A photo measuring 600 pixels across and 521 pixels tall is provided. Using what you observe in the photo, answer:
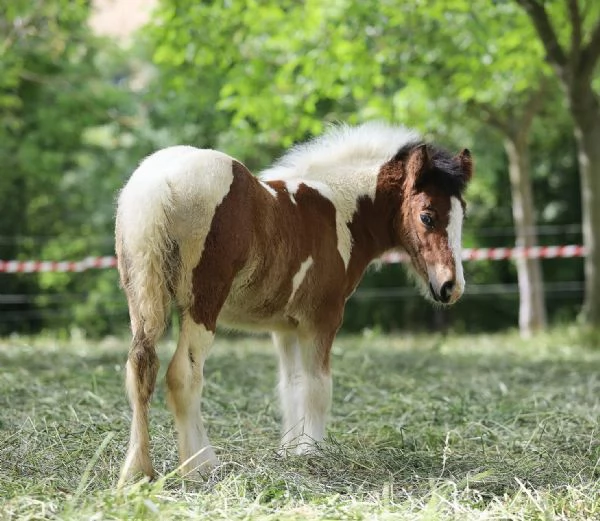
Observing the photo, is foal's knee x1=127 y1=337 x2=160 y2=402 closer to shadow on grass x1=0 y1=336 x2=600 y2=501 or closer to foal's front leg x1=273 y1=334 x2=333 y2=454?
shadow on grass x1=0 y1=336 x2=600 y2=501

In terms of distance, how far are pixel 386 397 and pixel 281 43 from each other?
5.25 m

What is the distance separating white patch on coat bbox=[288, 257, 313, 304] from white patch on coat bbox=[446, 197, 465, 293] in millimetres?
755

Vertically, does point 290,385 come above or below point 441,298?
below

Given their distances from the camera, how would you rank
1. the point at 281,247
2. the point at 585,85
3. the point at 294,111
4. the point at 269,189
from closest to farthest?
the point at 281,247, the point at 269,189, the point at 585,85, the point at 294,111

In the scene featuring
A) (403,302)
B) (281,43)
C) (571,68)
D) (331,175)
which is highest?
(281,43)

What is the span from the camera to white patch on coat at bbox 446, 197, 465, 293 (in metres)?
4.84

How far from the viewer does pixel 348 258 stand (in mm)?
5094

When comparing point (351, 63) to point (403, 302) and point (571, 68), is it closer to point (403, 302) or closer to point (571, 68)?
point (571, 68)

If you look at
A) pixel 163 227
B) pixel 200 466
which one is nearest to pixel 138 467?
pixel 200 466

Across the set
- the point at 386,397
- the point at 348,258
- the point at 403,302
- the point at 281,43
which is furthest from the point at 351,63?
the point at 403,302

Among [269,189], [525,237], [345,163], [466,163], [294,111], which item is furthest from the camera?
[525,237]

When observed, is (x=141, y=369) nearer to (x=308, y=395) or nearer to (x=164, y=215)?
(x=164, y=215)

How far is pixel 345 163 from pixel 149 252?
5.65ft

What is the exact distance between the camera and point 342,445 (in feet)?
15.9
